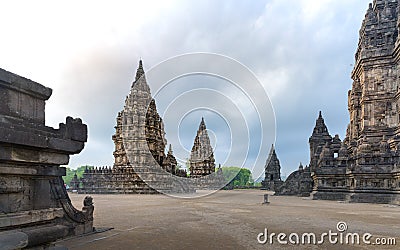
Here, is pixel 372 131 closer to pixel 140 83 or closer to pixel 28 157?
pixel 140 83

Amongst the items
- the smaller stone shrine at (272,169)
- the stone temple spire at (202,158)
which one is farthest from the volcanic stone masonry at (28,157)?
the smaller stone shrine at (272,169)

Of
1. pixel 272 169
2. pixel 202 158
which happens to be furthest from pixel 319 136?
pixel 202 158

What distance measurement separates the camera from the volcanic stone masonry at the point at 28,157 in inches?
147

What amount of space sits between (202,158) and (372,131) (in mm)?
36687

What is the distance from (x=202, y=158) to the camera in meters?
61.8

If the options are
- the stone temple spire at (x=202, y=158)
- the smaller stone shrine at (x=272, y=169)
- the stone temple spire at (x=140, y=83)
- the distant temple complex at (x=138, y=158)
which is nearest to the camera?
the distant temple complex at (x=138, y=158)

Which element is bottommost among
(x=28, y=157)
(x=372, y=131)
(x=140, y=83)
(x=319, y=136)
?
(x=28, y=157)

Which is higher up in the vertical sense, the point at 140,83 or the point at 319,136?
the point at 140,83

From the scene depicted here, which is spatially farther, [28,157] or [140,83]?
[140,83]

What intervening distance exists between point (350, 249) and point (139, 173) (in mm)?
33077

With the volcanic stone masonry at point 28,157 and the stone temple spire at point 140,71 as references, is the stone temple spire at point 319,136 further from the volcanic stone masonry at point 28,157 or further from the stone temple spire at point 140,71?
the volcanic stone masonry at point 28,157

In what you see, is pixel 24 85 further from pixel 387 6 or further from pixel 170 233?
pixel 387 6

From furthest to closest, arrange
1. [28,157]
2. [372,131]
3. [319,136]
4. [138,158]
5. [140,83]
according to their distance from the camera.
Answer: [140,83], [319,136], [138,158], [372,131], [28,157]

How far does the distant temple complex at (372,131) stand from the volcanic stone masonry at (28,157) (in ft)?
78.3
